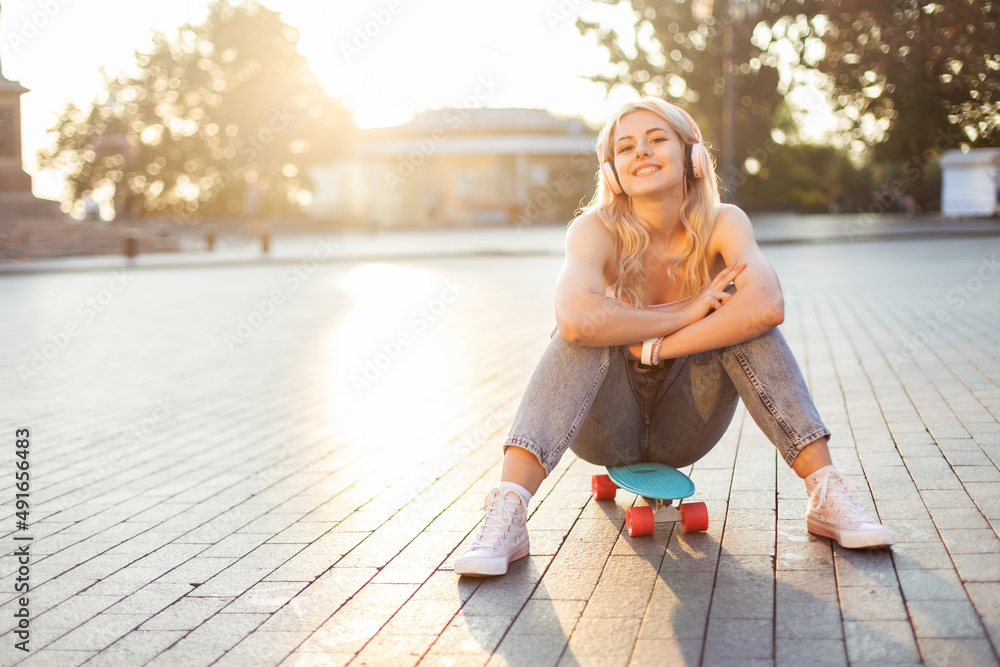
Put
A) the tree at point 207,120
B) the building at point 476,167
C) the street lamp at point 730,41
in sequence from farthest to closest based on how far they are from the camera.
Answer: the building at point 476,167 → the tree at point 207,120 → the street lamp at point 730,41

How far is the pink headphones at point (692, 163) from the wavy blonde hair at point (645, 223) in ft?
0.05

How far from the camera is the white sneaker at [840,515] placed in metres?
3.16

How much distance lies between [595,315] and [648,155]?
0.59m

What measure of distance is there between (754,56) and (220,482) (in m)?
34.0

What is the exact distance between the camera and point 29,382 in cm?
768

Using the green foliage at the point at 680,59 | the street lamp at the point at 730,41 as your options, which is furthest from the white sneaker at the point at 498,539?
the green foliage at the point at 680,59

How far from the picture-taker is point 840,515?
127 inches

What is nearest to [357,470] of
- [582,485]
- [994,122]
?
[582,485]

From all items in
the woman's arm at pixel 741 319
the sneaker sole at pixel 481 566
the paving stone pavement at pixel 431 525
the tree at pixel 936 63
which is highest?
the tree at pixel 936 63

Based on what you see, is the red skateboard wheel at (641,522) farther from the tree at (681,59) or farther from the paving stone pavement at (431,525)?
the tree at (681,59)

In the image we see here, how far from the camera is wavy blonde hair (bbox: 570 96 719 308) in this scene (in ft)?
11.5

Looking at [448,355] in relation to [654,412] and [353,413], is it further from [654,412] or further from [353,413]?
[654,412]

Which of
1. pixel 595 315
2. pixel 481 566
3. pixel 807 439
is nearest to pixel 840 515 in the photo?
pixel 807 439

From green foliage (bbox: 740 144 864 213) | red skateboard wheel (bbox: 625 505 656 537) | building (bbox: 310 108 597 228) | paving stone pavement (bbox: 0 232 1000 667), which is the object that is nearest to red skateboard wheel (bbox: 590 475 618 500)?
paving stone pavement (bbox: 0 232 1000 667)
